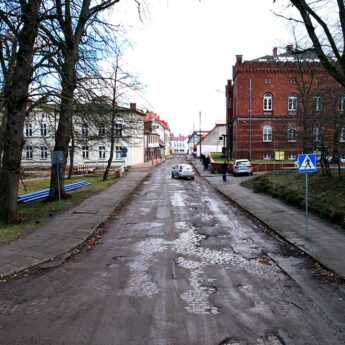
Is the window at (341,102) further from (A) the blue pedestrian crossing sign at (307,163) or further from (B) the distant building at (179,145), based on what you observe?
(B) the distant building at (179,145)

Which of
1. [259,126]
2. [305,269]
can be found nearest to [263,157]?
[259,126]

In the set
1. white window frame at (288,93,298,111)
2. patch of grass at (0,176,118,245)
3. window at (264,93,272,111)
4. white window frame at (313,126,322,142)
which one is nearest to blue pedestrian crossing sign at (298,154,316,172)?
white window frame at (313,126,322,142)

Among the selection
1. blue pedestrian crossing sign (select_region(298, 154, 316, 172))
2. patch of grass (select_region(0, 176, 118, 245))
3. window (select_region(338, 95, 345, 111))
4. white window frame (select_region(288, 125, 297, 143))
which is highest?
window (select_region(338, 95, 345, 111))

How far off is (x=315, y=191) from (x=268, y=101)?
33838 mm

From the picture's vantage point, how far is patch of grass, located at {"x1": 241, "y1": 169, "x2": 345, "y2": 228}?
1116 centimetres

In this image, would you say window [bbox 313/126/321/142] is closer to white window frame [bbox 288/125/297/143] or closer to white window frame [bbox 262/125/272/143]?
white window frame [bbox 288/125/297/143]

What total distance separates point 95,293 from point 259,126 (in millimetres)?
43157

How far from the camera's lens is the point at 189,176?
2977 cm

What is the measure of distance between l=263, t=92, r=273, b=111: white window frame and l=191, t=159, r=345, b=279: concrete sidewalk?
105 ft

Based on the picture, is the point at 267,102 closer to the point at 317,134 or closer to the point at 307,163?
the point at 317,134

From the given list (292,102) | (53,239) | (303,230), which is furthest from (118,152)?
(303,230)

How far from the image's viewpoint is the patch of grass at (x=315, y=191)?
11156mm

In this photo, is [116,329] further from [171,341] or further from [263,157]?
[263,157]

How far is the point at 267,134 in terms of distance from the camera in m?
45.1
